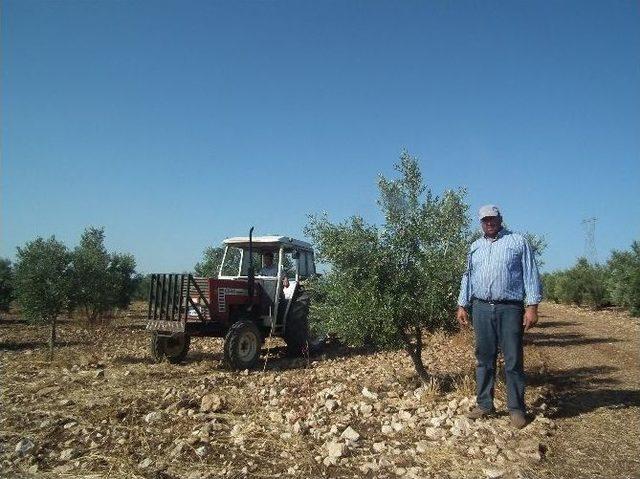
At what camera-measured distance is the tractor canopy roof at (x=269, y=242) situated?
32.0 ft

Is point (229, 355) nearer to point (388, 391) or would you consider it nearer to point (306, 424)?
point (388, 391)

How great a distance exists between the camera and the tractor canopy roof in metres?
9.74

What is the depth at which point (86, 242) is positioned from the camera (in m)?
16.8

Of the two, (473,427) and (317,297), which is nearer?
(473,427)

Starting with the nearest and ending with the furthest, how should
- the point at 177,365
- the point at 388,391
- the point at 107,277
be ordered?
the point at 388,391
the point at 177,365
the point at 107,277

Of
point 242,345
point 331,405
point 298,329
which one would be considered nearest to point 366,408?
point 331,405

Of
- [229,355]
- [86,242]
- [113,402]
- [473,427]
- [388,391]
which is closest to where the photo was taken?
[473,427]

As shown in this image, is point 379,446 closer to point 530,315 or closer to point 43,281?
point 530,315

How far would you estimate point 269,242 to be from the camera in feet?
31.9

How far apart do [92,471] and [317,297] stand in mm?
4804

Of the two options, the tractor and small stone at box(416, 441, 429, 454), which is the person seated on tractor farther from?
small stone at box(416, 441, 429, 454)

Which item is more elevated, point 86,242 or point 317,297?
point 86,242

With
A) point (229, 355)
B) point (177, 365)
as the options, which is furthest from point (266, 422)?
point (177, 365)

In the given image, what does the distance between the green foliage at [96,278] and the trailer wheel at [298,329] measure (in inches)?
209
